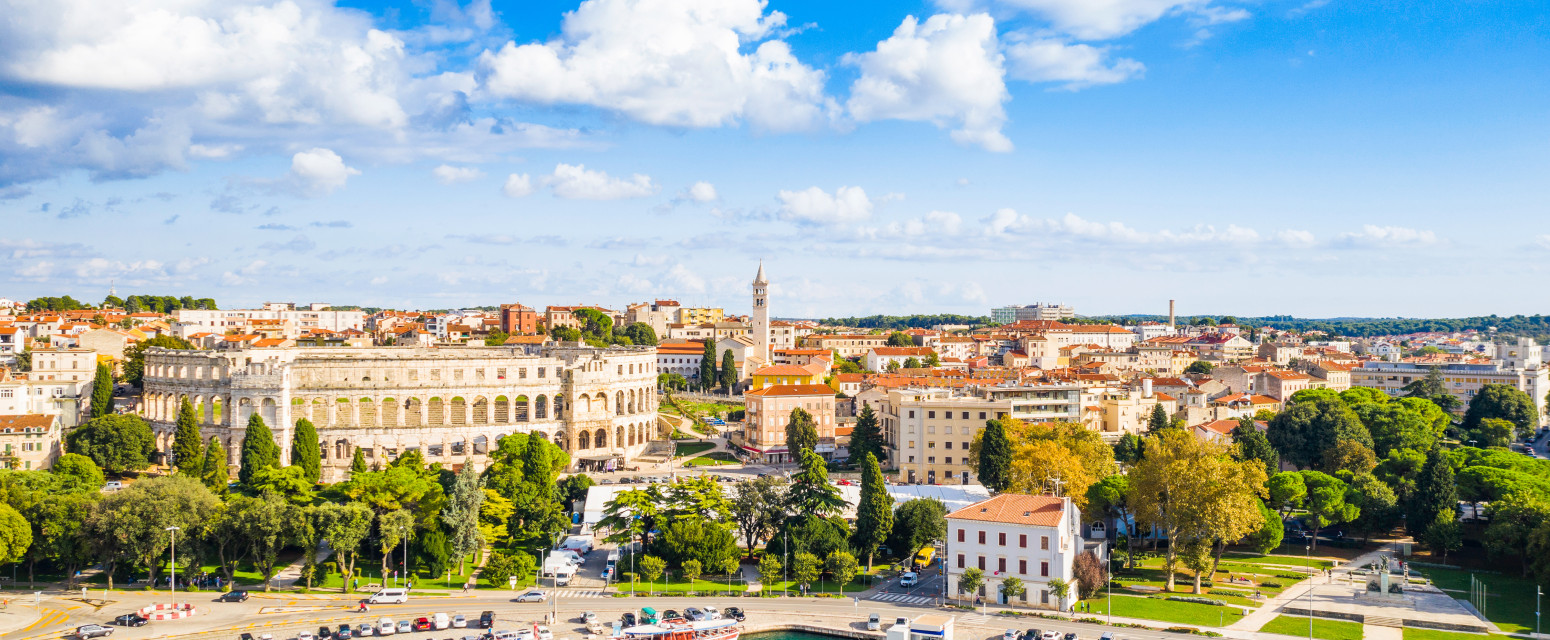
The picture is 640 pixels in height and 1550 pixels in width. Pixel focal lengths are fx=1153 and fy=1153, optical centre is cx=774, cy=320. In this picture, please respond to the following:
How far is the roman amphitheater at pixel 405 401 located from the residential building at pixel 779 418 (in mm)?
8946

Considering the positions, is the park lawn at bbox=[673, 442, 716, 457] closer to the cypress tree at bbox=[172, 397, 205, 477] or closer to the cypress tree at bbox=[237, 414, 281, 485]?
the cypress tree at bbox=[237, 414, 281, 485]

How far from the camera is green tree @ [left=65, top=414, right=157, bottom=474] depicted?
7150 centimetres

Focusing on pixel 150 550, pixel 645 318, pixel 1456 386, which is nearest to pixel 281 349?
pixel 150 550

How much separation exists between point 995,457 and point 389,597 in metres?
37.4

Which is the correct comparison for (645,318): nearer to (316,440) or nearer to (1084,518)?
(316,440)

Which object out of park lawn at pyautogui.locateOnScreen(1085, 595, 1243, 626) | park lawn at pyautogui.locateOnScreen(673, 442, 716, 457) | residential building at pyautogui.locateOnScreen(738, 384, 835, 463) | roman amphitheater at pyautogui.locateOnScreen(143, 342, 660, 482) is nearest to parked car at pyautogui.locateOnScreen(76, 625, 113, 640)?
roman amphitheater at pyautogui.locateOnScreen(143, 342, 660, 482)

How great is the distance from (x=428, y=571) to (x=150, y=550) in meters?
11.7

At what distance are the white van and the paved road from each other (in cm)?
39

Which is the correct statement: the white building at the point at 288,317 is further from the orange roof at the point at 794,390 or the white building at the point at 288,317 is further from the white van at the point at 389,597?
the white van at the point at 389,597

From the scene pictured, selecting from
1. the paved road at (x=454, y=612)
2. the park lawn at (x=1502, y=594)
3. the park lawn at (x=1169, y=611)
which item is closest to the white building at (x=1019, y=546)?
the park lawn at (x=1169, y=611)

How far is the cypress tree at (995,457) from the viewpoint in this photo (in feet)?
232

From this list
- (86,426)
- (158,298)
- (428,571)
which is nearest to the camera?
(428,571)

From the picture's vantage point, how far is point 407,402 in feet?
281

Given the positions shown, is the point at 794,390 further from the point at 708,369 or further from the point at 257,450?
the point at 257,450
